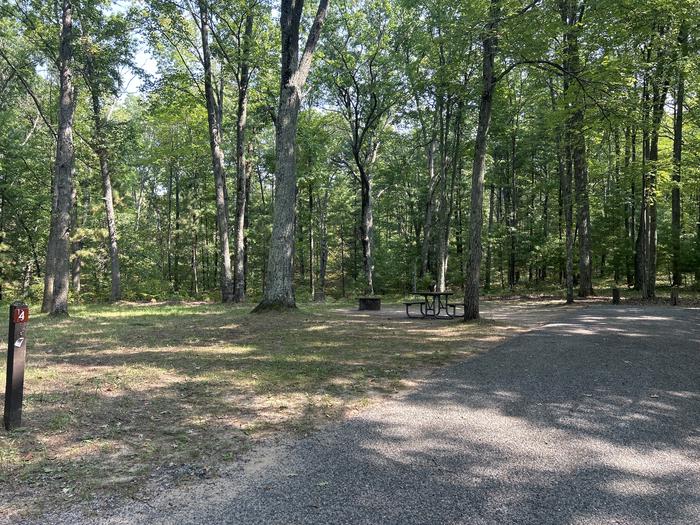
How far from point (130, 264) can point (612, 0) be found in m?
25.9

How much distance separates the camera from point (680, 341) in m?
8.05

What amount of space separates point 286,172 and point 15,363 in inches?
341

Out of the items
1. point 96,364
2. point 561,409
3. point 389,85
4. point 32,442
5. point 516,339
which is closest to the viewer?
point 32,442

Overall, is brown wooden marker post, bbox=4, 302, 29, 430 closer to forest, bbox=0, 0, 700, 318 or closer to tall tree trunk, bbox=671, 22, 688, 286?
forest, bbox=0, 0, 700, 318

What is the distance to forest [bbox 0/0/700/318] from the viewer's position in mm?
11742

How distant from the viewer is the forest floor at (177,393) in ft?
9.93

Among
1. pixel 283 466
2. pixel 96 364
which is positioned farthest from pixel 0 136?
pixel 283 466

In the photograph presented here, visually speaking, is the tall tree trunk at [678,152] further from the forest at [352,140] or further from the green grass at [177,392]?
the green grass at [177,392]

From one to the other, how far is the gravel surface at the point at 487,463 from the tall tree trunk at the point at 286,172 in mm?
6760

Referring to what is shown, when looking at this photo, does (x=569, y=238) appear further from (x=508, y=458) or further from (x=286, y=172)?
(x=508, y=458)

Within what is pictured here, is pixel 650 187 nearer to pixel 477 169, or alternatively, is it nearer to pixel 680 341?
pixel 477 169

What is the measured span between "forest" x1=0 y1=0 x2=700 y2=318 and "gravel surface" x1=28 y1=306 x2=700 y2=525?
268 inches

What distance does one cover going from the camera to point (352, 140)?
24375 mm

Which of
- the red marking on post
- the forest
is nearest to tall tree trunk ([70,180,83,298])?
the forest
